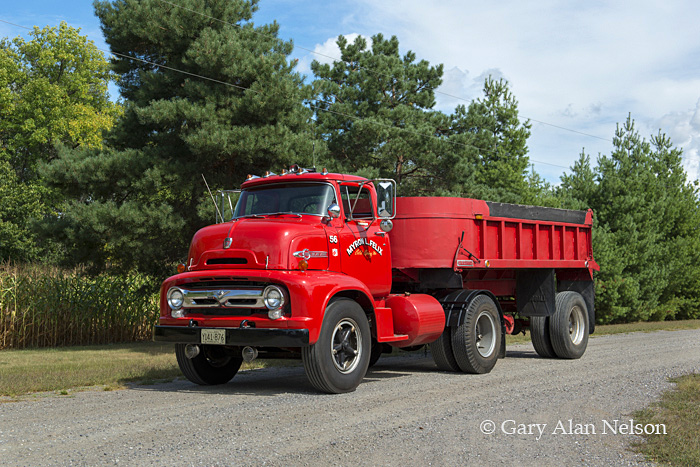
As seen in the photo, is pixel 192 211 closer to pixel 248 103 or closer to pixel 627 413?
pixel 248 103

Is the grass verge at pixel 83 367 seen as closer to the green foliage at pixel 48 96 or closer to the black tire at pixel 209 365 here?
the black tire at pixel 209 365

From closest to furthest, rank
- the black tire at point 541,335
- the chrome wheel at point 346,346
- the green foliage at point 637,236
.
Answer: the chrome wheel at point 346,346
the black tire at point 541,335
the green foliage at point 637,236

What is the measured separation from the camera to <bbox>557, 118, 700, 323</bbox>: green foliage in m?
30.8

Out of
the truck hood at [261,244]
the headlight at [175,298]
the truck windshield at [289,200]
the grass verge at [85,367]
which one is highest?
the truck windshield at [289,200]

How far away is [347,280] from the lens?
9469 mm

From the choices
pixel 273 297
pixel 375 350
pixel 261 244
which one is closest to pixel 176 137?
pixel 375 350

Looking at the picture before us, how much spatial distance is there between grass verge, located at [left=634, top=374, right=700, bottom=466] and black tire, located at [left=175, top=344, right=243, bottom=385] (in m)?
5.62

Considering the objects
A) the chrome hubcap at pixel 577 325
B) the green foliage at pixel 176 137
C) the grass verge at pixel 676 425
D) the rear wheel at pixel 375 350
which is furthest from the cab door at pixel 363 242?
the green foliage at pixel 176 137

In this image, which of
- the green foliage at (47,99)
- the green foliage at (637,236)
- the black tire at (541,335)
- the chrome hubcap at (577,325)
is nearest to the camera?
the black tire at (541,335)

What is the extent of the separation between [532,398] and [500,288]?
5385mm

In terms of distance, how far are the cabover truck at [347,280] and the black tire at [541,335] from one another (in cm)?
18

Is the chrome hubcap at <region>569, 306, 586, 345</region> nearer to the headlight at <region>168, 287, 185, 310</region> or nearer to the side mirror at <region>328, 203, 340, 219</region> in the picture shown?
the side mirror at <region>328, 203, 340, 219</region>

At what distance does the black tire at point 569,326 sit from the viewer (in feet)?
46.2

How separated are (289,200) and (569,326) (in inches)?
280
